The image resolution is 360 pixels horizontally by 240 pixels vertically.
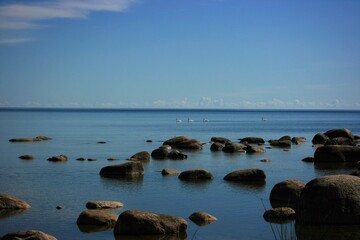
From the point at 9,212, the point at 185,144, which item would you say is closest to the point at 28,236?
the point at 9,212

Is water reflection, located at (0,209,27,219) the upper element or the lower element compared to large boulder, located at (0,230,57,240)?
lower

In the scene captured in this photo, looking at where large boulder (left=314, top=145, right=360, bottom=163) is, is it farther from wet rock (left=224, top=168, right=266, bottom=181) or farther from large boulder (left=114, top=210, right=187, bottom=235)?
large boulder (left=114, top=210, right=187, bottom=235)

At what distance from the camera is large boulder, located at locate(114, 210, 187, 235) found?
1881 centimetres

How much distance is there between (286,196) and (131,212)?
793 centimetres

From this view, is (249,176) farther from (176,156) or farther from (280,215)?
(176,156)

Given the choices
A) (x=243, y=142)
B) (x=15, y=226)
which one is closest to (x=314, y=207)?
(x=15, y=226)

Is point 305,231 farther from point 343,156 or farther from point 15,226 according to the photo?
point 343,156

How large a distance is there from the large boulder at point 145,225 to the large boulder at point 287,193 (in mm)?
6532

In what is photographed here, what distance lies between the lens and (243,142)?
6381 cm

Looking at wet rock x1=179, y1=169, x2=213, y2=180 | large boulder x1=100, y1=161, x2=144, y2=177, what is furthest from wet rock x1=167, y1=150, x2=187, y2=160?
wet rock x1=179, y1=169, x2=213, y2=180

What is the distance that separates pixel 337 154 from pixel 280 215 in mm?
21640

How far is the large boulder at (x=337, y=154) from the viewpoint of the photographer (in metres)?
41.4

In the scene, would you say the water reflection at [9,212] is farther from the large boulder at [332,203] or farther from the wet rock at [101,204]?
the large boulder at [332,203]

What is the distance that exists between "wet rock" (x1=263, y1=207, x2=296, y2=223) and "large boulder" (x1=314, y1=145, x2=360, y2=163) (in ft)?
69.0
